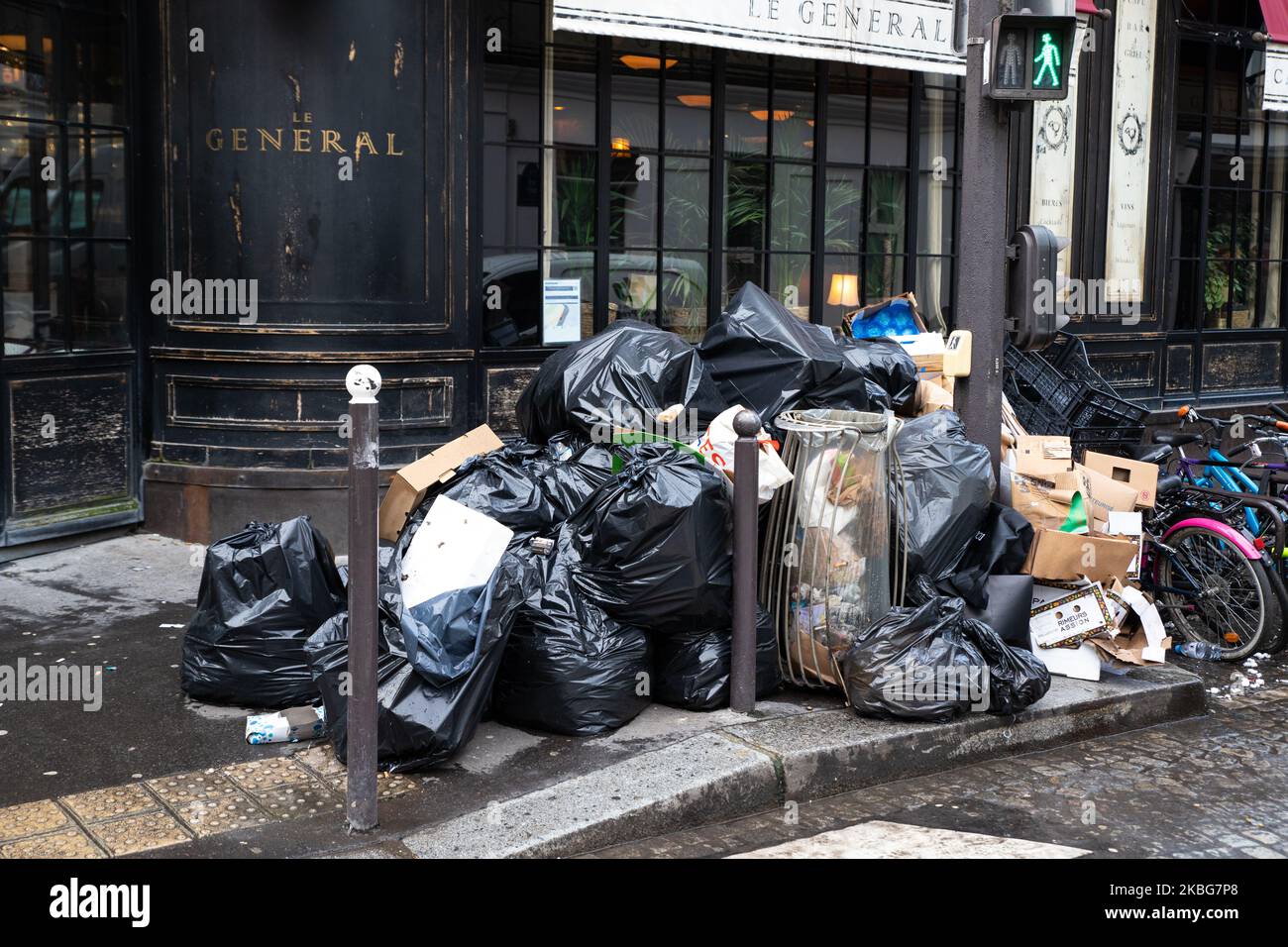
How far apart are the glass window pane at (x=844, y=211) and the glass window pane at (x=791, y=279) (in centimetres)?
26

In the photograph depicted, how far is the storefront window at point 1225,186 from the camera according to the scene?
12.1 m

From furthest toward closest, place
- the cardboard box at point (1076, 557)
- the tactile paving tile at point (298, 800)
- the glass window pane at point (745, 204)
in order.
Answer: the glass window pane at point (745, 204), the cardboard box at point (1076, 557), the tactile paving tile at point (298, 800)

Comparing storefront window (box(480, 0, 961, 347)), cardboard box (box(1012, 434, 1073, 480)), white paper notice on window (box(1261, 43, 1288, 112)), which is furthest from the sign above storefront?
white paper notice on window (box(1261, 43, 1288, 112))

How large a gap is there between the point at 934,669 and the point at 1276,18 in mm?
9371

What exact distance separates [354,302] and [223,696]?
121 inches

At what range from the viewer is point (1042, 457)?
6371 mm

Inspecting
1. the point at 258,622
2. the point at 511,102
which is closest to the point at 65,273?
the point at 511,102

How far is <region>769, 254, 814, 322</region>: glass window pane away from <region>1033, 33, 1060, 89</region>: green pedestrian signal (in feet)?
12.2

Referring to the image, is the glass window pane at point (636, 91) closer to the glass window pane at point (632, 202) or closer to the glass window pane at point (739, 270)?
the glass window pane at point (632, 202)

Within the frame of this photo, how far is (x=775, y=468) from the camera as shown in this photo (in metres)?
5.26

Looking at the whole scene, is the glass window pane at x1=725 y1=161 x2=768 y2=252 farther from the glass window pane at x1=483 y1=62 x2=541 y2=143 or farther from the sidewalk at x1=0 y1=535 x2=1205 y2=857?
the sidewalk at x1=0 y1=535 x2=1205 y2=857

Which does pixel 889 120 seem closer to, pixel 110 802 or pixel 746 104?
pixel 746 104

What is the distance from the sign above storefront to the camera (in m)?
8.05

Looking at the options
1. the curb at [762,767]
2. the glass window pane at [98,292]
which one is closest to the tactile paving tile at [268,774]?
the curb at [762,767]
